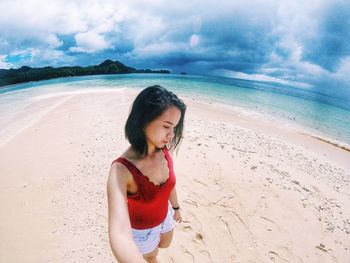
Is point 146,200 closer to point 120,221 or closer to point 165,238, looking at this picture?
point 120,221

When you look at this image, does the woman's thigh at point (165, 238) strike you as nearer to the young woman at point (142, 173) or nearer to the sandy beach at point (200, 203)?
the young woman at point (142, 173)

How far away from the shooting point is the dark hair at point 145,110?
5.51 feet

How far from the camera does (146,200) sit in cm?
187

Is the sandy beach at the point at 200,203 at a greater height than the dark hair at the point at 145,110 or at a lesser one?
lesser

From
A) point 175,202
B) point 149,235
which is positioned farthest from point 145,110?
point 175,202

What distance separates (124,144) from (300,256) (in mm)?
5447

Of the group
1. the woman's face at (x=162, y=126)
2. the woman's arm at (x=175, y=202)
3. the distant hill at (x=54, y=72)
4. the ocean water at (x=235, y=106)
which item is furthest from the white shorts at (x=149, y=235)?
the distant hill at (x=54, y=72)

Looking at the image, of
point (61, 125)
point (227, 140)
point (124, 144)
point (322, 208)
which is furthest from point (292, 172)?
point (61, 125)

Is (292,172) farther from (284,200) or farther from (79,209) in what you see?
(79,209)

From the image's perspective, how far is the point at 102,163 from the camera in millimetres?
6230

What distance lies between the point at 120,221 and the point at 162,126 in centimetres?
69

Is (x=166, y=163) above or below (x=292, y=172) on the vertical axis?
above

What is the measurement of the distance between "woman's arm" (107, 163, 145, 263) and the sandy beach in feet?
8.21

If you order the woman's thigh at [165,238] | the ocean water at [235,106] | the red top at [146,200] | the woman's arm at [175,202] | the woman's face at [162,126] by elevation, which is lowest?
the ocean water at [235,106]
